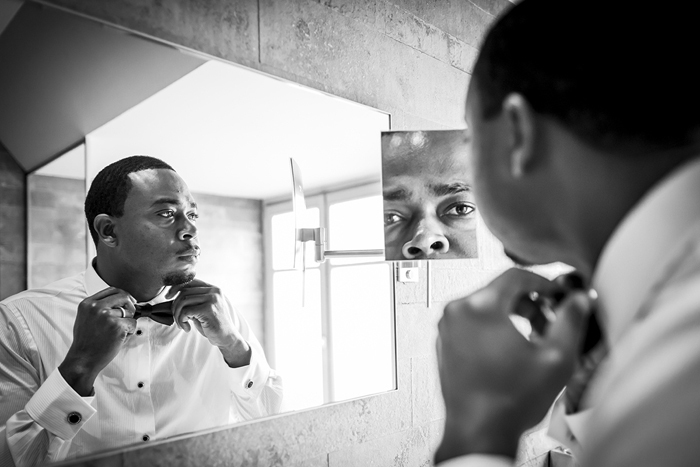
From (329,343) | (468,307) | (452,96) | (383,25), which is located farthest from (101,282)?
(452,96)

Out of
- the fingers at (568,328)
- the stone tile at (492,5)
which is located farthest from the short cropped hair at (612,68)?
the stone tile at (492,5)

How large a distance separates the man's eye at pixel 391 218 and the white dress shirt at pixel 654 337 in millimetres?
1008

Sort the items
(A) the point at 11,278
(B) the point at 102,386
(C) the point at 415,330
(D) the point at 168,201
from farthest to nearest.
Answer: (C) the point at 415,330, (D) the point at 168,201, (B) the point at 102,386, (A) the point at 11,278

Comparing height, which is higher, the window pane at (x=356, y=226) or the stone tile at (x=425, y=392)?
the window pane at (x=356, y=226)

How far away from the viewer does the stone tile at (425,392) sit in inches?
64.0

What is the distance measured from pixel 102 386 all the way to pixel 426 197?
36.3 inches

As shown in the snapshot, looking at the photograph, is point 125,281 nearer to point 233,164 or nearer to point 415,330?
point 233,164

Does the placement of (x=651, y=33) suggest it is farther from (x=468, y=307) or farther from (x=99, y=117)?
(x=99, y=117)

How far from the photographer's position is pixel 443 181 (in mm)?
1480

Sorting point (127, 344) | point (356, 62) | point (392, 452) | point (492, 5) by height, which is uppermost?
point (492, 5)

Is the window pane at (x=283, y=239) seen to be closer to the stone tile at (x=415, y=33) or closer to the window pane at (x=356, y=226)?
the window pane at (x=356, y=226)

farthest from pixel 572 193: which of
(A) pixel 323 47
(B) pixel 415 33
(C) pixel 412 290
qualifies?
(B) pixel 415 33

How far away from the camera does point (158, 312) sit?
1024 mm

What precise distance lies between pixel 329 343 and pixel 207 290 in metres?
0.37
